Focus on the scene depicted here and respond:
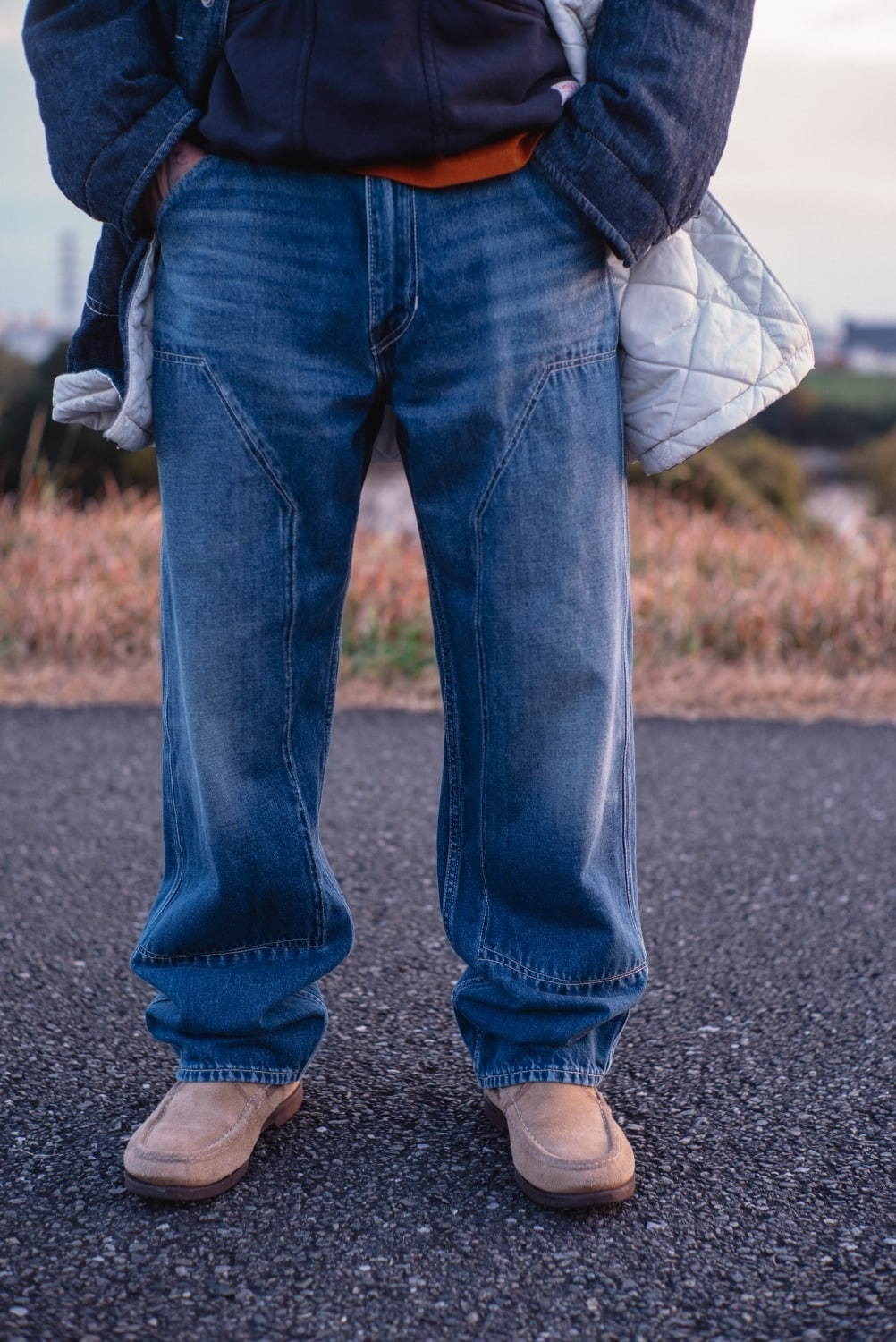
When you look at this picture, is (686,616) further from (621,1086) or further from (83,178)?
(83,178)

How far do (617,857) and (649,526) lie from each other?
4684 mm

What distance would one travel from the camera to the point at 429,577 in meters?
1.73

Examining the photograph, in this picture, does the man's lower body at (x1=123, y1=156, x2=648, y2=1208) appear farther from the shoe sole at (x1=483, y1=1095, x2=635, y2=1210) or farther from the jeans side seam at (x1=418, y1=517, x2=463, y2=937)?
the shoe sole at (x1=483, y1=1095, x2=635, y2=1210)

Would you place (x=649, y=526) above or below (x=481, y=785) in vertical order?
below

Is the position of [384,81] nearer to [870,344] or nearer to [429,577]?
[429,577]

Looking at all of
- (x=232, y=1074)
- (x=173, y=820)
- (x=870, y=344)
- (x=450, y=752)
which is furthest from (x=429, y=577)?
(x=870, y=344)

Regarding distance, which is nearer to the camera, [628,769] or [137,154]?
[137,154]

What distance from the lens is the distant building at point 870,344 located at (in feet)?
173

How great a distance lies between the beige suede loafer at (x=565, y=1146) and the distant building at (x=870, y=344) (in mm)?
52958

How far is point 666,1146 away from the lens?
5.81 ft

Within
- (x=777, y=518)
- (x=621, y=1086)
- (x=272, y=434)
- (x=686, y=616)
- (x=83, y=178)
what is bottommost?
(x=777, y=518)

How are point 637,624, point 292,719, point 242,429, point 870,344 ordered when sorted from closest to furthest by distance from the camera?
point 242,429 < point 292,719 < point 637,624 < point 870,344

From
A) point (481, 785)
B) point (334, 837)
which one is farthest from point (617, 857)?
point (334, 837)

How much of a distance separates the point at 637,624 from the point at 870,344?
5756cm
